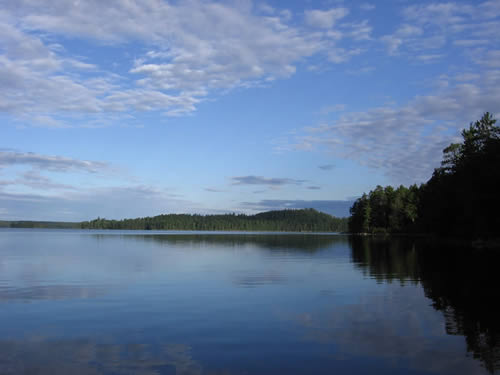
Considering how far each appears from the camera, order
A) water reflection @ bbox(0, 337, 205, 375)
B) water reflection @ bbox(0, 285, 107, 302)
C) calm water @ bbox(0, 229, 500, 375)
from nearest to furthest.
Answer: water reflection @ bbox(0, 337, 205, 375), calm water @ bbox(0, 229, 500, 375), water reflection @ bbox(0, 285, 107, 302)

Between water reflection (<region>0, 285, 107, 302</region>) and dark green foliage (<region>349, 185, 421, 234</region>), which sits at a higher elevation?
dark green foliage (<region>349, 185, 421, 234</region>)

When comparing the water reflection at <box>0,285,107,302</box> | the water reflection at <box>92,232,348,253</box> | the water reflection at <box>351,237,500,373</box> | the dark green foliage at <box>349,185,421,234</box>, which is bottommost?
the water reflection at <box>92,232,348,253</box>

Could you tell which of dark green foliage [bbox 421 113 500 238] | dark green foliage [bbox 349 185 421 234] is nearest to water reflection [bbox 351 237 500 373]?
dark green foliage [bbox 421 113 500 238]

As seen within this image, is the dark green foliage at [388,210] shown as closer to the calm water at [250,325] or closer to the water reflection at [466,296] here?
the water reflection at [466,296]

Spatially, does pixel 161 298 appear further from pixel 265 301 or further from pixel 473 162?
pixel 473 162

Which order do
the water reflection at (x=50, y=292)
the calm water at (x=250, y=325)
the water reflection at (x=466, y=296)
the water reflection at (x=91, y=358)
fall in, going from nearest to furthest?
the water reflection at (x=91, y=358) → the calm water at (x=250, y=325) → the water reflection at (x=466, y=296) → the water reflection at (x=50, y=292)

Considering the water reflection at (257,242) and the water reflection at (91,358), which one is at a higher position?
the water reflection at (91,358)

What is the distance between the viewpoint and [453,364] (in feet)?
34.1

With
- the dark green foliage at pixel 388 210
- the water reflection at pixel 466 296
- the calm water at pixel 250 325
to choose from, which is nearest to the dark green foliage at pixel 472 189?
the water reflection at pixel 466 296

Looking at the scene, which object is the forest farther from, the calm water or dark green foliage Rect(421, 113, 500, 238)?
the calm water

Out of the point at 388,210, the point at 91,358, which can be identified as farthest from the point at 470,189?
the point at 388,210

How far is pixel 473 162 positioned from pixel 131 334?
60507 millimetres

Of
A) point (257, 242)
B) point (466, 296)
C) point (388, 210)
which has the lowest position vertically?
point (257, 242)

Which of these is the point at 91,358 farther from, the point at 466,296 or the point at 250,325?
the point at 466,296
